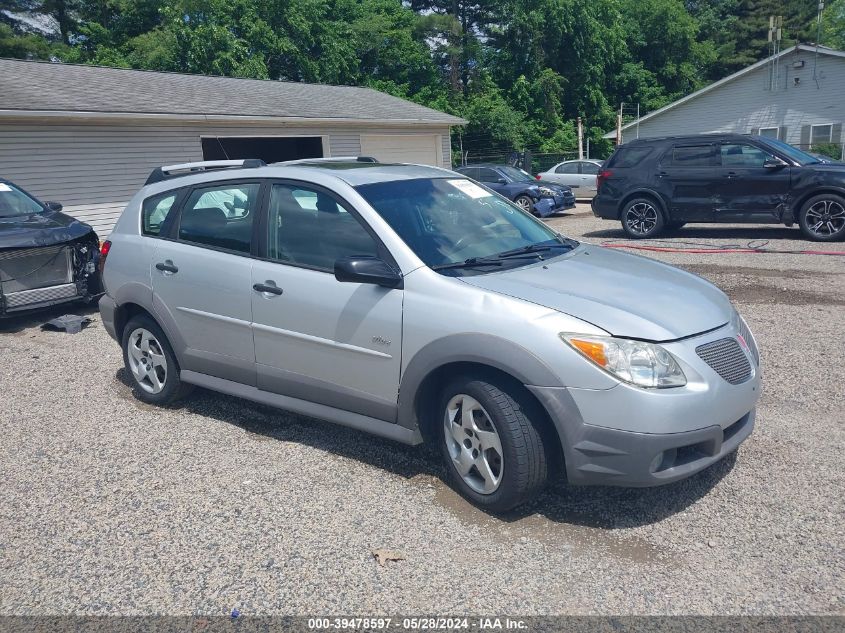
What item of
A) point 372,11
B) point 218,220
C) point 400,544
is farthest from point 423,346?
point 372,11

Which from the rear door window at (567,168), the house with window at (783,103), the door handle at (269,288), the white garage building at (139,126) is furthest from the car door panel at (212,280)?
the house with window at (783,103)

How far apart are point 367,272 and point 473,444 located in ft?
3.50

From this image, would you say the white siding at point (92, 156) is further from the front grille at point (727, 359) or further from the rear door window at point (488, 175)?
the front grille at point (727, 359)

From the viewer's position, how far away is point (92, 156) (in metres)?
14.3

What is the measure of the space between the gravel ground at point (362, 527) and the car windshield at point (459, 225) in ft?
4.20

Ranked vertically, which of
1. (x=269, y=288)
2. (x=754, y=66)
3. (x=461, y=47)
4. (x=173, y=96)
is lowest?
(x=269, y=288)

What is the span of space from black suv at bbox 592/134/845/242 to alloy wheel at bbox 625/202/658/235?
0.02 metres

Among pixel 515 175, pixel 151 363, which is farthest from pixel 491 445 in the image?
pixel 515 175

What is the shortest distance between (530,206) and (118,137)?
9806 millimetres

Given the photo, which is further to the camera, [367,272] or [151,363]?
[151,363]

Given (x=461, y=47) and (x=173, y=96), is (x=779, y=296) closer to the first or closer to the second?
(x=173, y=96)

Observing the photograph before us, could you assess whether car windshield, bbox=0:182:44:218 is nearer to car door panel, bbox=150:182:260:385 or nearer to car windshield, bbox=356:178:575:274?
car door panel, bbox=150:182:260:385

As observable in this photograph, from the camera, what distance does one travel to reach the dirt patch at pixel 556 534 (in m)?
3.43

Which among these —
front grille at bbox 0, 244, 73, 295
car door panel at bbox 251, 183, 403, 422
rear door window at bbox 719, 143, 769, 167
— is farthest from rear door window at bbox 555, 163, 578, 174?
car door panel at bbox 251, 183, 403, 422
